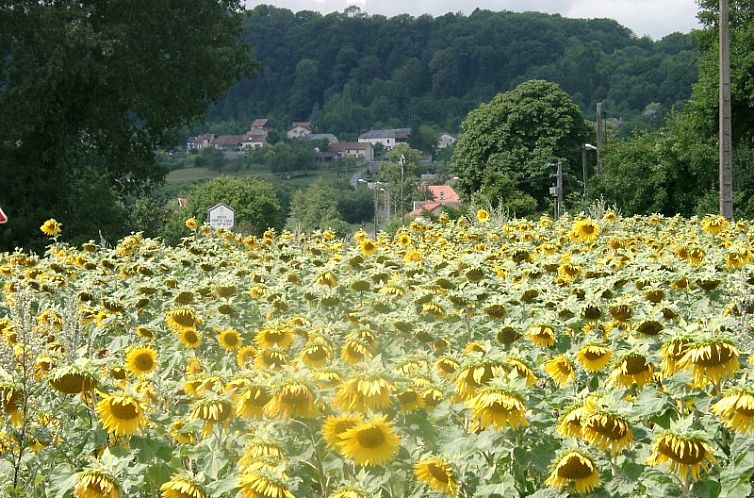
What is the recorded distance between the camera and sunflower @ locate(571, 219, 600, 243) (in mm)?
8265

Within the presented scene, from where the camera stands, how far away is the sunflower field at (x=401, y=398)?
8.11 feet

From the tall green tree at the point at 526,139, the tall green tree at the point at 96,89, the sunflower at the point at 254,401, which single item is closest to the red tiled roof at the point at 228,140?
the tall green tree at the point at 526,139

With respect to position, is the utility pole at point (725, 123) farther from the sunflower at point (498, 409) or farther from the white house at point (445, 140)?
the white house at point (445, 140)

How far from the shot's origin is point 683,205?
2628 centimetres

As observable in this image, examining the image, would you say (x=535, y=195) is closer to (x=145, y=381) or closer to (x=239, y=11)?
(x=239, y=11)

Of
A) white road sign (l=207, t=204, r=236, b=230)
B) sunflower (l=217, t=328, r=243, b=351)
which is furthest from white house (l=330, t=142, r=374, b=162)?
sunflower (l=217, t=328, r=243, b=351)

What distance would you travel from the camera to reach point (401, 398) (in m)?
2.72

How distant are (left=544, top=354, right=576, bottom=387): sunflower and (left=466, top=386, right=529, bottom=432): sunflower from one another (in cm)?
91

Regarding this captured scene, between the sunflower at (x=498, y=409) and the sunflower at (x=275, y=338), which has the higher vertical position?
the sunflower at (x=498, y=409)

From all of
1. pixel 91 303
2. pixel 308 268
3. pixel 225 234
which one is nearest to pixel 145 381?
pixel 91 303

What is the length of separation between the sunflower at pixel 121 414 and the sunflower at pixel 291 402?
474 millimetres

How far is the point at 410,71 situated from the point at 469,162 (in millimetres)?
91160

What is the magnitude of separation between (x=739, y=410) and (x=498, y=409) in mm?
613

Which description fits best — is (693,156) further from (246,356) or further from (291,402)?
(291,402)
